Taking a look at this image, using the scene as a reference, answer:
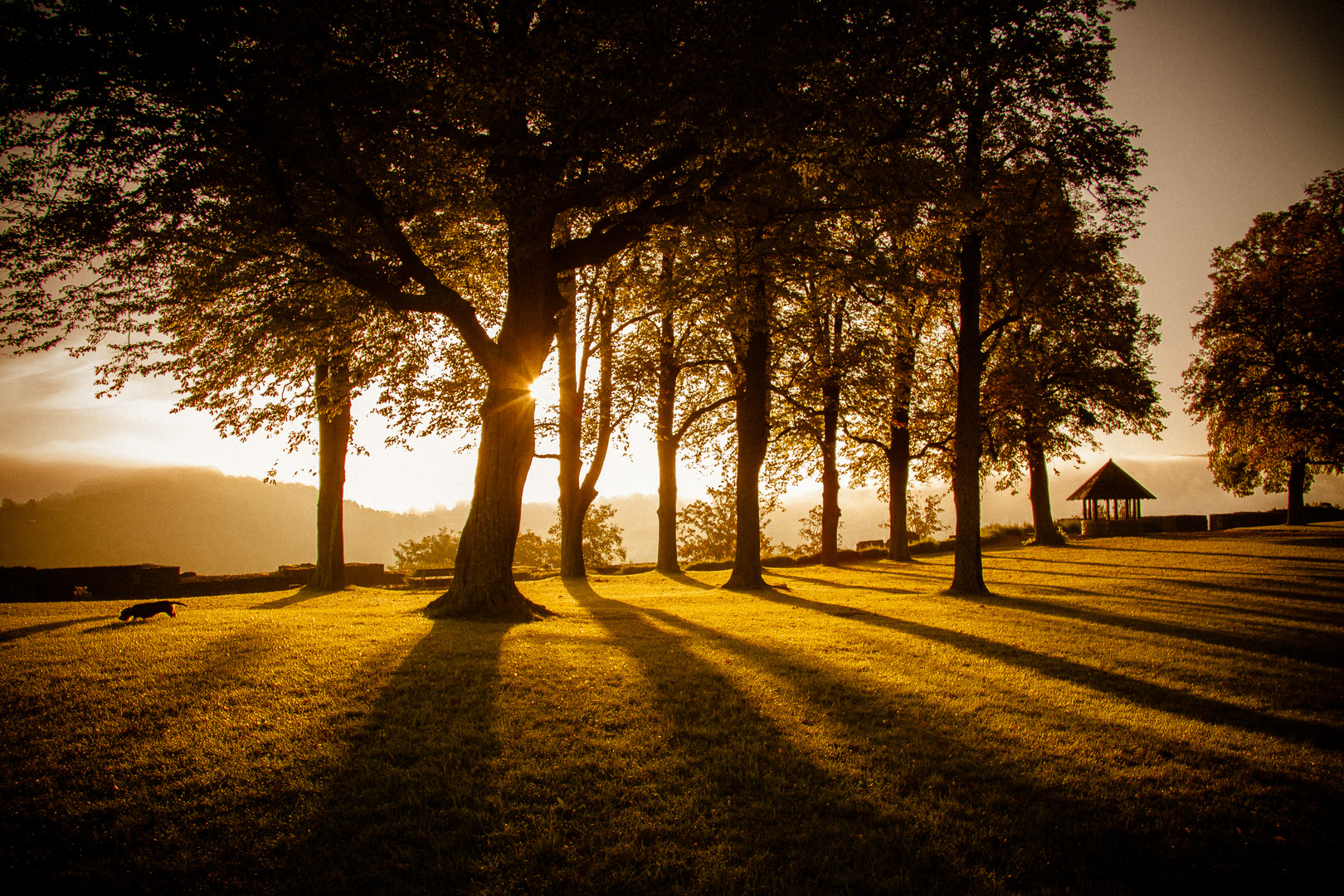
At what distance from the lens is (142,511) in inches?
7377

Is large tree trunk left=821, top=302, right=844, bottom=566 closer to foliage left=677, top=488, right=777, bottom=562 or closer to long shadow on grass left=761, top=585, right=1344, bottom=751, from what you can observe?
long shadow on grass left=761, top=585, right=1344, bottom=751

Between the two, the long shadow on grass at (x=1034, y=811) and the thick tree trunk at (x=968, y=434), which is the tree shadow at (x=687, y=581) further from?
the long shadow on grass at (x=1034, y=811)

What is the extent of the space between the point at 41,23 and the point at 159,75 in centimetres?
132

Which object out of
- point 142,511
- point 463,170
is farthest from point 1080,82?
point 142,511

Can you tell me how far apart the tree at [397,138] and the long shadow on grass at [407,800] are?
520cm

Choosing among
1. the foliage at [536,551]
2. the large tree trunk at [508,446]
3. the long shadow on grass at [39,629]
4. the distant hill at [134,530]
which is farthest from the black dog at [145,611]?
the distant hill at [134,530]

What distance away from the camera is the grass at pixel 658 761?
3.68 meters

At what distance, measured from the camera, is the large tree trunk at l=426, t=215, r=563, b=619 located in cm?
1132

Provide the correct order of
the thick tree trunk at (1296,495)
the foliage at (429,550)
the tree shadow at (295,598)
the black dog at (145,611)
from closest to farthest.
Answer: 1. the black dog at (145,611)
2. the tree shadow at (295,598)
3. the thick tree trunk at (1296,495)
4. the foliage at (429,550)

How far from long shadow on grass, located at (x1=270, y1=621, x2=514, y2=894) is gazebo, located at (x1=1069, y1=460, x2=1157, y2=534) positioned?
43406 mm

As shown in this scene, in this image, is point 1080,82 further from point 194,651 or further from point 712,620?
point 194,651

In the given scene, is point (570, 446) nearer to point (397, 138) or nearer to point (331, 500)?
point (331, 500)

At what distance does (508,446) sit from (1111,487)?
44104 mm

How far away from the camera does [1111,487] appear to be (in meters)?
40.9
